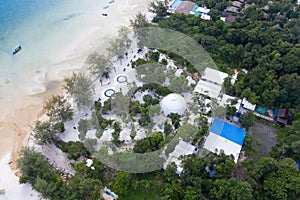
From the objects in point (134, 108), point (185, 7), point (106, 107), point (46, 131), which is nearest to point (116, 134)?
point (134, 108)

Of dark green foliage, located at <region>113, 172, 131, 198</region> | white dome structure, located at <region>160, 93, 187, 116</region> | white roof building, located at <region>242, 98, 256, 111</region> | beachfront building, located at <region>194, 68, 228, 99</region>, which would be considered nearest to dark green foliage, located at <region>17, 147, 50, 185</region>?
dark green foliage, located at <region>113, 172, 131, 198</region>

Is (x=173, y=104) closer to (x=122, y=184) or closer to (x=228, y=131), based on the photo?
(x=228, y=131)

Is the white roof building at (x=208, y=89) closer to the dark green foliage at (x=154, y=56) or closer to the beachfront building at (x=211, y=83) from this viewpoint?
the beachfront building at (x=211, y=83)

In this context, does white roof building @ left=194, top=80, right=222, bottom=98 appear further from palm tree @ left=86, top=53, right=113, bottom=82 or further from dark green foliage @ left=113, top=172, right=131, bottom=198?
dark green foliage @ left=113, top=172, right=131, bottom=198

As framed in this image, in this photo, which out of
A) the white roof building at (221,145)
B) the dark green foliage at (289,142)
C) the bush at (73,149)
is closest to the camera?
the dark green foliage at (289,142)

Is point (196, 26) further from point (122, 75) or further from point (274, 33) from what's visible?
point (122, 75)

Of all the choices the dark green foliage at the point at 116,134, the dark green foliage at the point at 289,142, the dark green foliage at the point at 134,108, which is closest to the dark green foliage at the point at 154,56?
the dark green foliage at the point at 134,108
